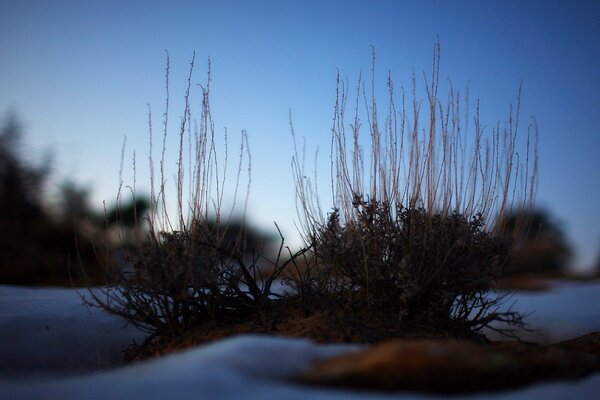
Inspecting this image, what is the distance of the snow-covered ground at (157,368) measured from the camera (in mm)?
1663

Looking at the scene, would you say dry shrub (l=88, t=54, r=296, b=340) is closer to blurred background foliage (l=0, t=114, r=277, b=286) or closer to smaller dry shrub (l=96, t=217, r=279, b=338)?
smaller dry shrub (l=96, t=217, r=279, b=338)

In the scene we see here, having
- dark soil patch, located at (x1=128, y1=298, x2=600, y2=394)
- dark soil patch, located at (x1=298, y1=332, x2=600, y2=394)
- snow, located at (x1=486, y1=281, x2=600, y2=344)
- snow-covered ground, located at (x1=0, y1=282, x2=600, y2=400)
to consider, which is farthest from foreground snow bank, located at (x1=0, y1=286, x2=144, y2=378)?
snow, located at (x1=486, y1=281, x2=600, y2=344)

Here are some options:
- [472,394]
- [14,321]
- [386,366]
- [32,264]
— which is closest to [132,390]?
[386,366]

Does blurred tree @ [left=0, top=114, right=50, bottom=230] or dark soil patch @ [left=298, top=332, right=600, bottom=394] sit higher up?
blurred tree @ [left=0, top=114, right=50, bottom=230]

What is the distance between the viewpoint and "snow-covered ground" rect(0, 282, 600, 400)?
1663 millimetres

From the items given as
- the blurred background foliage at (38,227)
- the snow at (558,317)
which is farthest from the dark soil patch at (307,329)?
the blurred background foliage at (38,227)

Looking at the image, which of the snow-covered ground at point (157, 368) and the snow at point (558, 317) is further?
the snow at point (558, 317)

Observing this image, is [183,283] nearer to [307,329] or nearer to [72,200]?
[307,329]

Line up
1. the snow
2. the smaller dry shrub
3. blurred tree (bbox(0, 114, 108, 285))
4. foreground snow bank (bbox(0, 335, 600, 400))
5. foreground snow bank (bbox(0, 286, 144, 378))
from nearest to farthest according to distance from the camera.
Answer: foreground snow bank (bbox(0, 335, 600, 400)) → the smaller dry shrub → foreground snow bank (bbox(0, 286, 144, 378)) → the snow → blurred tree (bbox(0, 114, 108, 285))

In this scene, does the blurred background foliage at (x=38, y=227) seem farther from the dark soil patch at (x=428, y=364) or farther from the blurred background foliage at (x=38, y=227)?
the dark soil patch at (x=428, y=364)

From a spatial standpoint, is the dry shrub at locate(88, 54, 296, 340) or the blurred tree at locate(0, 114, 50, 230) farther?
the blurred tree at locate(0, 114, 50, 230)

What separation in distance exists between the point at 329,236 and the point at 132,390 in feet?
6.81

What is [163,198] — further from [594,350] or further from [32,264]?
[32,264]

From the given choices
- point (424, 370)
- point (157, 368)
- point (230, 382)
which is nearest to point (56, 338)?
point (157, 368)
